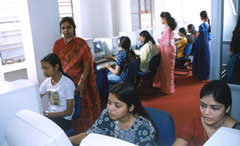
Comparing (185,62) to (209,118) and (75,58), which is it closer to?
(75,58)

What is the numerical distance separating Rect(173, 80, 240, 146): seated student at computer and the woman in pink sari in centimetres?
254

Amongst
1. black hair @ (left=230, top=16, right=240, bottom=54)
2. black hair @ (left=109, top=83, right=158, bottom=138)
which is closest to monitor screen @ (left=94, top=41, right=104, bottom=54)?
black hair @ (left=230, top=16, right=240, bottom=54)

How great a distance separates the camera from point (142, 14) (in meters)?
6.39

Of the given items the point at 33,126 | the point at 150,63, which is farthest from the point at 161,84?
the point at 33,126

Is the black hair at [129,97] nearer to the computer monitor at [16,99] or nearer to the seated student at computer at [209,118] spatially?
the seated student at computer at [209,118]

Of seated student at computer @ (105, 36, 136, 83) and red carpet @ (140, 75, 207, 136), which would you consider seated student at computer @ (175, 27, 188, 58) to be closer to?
red carpet @ (140, 75, 207, 136)

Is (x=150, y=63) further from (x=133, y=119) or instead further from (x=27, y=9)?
(x=133, y=119)

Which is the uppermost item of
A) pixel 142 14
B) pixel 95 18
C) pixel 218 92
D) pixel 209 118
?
pixel 142 14

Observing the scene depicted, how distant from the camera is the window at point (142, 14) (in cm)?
593

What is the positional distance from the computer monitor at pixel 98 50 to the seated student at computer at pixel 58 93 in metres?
2.07

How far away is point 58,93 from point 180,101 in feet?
7.19

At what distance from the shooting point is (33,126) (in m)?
0.69

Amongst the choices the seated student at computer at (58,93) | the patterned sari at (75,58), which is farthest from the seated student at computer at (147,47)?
the seated student at computer at (58,93)

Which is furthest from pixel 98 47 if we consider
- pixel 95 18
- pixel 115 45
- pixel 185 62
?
pixel 185 62
